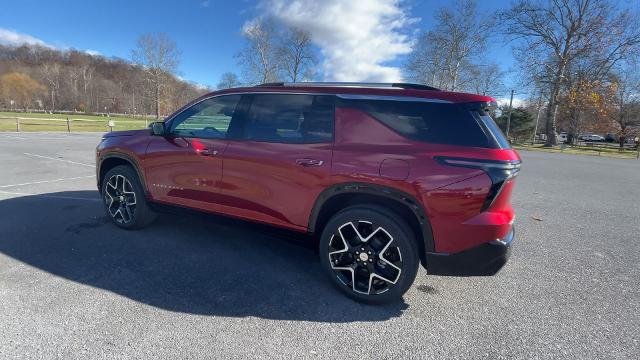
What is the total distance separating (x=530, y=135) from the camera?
42500 millimetres

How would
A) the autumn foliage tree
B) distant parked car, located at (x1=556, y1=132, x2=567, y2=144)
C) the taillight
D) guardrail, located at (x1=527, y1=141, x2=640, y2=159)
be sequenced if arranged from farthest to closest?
the autumn foliage tree, distant parked car, located at (x1=556, y1=132, x2=567, y2=144), guardrail, located at (x1=527, y1=141, x2=640, y2=159), the taillight

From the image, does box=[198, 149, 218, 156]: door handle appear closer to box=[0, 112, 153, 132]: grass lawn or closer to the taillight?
the taillight

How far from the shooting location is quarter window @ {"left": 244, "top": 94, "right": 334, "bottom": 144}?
9.54ft

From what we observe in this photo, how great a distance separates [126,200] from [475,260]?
400cm

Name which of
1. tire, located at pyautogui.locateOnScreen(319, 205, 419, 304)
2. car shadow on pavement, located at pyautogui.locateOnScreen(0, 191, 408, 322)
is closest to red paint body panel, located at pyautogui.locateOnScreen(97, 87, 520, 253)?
tire, located at pyautogui.locateOnScreen(319, 205, 419, 304)

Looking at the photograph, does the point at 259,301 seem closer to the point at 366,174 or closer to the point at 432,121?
the point at 366,174

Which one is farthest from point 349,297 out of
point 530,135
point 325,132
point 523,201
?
point 530,135

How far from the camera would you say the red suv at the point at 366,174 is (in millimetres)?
2455

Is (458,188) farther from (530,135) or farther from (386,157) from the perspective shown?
(530,135)

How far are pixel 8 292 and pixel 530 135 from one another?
1983 inches

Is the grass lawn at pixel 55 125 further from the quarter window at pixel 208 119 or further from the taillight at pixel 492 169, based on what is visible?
the taillight at pixel 492 169

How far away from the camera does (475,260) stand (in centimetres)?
252

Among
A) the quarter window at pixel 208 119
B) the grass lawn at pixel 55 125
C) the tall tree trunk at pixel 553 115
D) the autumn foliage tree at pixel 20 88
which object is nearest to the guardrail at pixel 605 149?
the tall tree trunk at pixel 553 115

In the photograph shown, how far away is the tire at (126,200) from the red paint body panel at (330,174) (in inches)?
9.9
